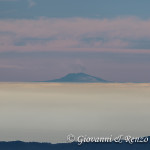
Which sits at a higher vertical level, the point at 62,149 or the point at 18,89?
the point at 18,89

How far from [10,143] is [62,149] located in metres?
5.32

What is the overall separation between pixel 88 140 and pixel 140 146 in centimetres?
968

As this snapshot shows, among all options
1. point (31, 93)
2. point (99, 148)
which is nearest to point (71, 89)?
point (31, 93)

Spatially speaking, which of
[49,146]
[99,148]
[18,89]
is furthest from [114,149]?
[18,89]

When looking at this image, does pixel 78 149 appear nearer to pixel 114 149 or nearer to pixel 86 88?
pixel 114 149

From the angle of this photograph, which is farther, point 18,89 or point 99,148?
point 18,89

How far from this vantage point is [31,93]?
3525cm

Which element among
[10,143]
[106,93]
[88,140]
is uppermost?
[106,93]

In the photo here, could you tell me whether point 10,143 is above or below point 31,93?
below

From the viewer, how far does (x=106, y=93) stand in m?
34.6

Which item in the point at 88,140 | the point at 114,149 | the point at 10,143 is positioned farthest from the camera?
the point at 10,143

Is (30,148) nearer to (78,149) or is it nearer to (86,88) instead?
(78,149)

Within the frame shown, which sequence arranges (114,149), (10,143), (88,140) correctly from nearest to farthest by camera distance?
(88,140)
(114,149)
(10,143)

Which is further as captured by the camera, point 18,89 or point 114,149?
point 18,89
